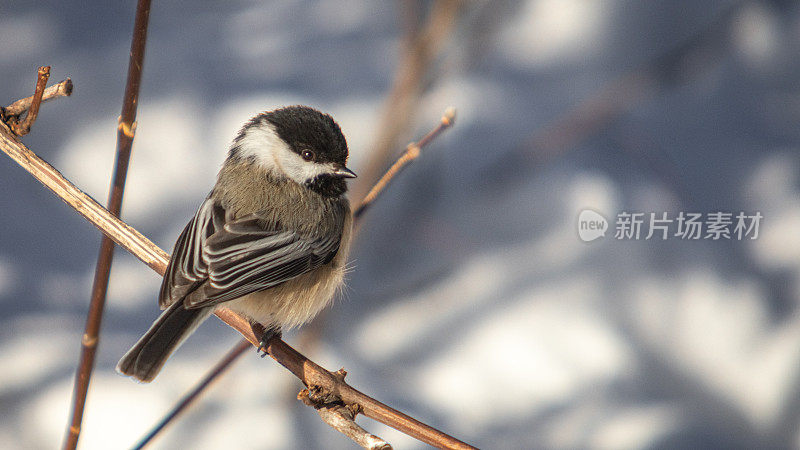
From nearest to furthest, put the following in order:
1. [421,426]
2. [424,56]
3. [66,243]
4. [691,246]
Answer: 1. [421,426]
2. [424,56]
3. [66,243]
4. [691,246]

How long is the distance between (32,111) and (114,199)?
116 millimetres

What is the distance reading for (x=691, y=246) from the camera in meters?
1.69

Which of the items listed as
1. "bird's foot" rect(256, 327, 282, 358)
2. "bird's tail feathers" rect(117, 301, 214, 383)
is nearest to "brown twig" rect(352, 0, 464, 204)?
"bird's foot" rect(256, 327, 282, 358)

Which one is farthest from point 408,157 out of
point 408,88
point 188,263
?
point 408,88

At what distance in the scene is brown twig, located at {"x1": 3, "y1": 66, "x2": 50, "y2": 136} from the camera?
0.66 meters

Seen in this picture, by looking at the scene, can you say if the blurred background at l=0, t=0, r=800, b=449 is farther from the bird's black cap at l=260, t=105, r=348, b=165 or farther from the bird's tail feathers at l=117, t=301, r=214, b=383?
the bird's tail feathers at l=117, t=301, r=214, b=383

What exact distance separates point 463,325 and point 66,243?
35.0 inches

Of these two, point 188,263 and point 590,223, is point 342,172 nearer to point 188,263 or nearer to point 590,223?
point 188,263

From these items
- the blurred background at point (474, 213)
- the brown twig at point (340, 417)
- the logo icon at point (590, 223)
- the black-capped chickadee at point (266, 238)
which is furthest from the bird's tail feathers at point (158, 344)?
the logo icon at point (590, 223)

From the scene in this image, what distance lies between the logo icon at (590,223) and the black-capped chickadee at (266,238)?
812 millimetres

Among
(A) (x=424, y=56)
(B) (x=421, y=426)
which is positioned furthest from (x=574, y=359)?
(B) (x=421, y=426)

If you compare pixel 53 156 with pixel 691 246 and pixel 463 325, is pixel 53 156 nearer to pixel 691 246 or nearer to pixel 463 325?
pixel 463 325

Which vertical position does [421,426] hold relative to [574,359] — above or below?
below

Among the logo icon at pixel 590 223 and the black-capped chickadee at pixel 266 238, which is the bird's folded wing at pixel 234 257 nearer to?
the black-capped chickadee at pixel 266 238
